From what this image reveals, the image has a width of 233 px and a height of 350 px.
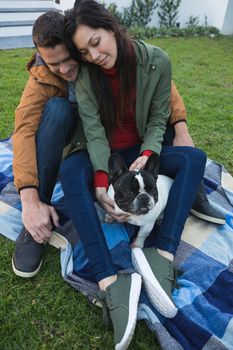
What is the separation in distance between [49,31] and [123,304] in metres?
1.67

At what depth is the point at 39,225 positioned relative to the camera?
2488mm

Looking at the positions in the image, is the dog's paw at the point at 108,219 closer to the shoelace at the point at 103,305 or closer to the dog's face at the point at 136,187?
the dog's face at the point at 136,187

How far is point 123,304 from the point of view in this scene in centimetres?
207

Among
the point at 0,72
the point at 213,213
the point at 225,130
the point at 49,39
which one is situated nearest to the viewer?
the point at 49,39

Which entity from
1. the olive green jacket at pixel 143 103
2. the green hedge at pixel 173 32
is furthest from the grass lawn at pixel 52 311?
the green hedge at pixel 173 32

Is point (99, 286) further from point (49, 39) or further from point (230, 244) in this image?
point (49, 39)

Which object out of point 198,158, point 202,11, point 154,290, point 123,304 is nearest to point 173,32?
point 202,11

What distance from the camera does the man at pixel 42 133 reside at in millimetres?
2445

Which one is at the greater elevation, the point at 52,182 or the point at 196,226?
the point at 52,182

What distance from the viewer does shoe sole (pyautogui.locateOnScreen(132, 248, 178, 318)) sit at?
210 cm

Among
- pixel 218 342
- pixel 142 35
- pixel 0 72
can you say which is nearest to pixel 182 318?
Result: pixel 218 342

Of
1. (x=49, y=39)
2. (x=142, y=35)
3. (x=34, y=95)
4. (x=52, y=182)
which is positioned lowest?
(x=142, y=35)

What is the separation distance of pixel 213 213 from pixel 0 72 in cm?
552

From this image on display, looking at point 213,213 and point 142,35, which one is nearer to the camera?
point 213,213
